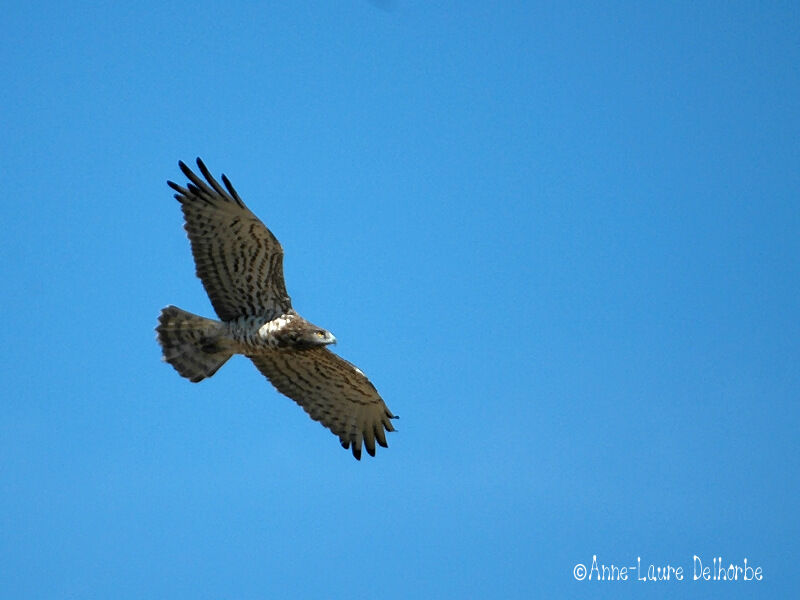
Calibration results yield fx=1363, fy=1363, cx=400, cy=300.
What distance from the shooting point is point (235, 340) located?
13.2 metres

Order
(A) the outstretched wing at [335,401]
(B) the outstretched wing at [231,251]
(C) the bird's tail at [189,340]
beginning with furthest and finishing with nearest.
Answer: (A) the outstretched wing at [335,401]
(C) the bird's tail at [189,340]
(B) the outstretched wing at [231,251]

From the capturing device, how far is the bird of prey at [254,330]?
12.8 m

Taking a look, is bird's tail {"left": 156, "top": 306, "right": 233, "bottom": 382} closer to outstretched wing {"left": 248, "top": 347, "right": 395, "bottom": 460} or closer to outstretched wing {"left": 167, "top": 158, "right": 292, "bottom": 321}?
outstretched wing {"left": 167, "top": 158, "right": 292, "bottom": 321}

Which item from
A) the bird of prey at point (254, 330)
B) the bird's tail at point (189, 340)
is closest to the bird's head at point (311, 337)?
the bird of prey at point (254, 330)

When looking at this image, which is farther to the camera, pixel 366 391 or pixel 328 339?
pixel 366 391

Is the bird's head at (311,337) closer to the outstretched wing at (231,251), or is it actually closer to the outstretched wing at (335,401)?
the outstretched wing at (231,251)

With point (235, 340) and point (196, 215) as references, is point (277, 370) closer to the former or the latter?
point (235, 340)

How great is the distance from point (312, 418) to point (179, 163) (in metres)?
3.01

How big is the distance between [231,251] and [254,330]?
79 centimetres

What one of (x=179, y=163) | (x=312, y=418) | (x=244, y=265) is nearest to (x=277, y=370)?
(x=312, y=418)

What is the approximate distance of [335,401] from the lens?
14.0m

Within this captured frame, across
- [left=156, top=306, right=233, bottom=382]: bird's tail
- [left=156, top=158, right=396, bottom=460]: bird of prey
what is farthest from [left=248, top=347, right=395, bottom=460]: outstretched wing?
[left=156, top=306, right=233, bottom=382]: bird's tail

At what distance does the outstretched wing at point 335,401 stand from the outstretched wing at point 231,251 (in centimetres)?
91

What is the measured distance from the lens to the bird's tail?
1324 centimetres
